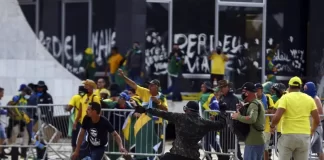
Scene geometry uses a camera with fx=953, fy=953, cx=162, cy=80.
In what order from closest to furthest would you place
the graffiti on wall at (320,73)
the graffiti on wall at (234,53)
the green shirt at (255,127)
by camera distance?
1. the green shirt at (255,127)
2. the graffiti on wall at (234,53)
3. the graffiti on wall at (320,73)

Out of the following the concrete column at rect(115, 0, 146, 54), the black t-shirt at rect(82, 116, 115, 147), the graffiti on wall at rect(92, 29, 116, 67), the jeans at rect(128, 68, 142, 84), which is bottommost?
the black t-shirt at rect(82, 116, 115, 147)

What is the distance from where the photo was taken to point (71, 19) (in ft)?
89.2

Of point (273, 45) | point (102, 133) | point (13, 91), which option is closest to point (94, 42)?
point (13, 91)

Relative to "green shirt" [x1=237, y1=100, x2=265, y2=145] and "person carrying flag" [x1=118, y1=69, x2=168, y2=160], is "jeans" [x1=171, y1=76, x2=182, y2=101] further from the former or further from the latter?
"green shirt" [x1=237, y1=100, x2=265, y2=145]

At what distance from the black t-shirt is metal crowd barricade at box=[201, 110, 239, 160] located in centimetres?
241

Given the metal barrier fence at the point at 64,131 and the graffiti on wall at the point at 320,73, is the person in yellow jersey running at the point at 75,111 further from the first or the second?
the graffiti on wall at the point at 320,73

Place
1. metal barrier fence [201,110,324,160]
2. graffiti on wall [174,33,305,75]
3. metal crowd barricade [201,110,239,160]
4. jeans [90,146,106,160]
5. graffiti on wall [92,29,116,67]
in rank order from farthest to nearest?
graffiti on wall [174,33,305,75] < graffiti on wall [92,29,116,67] < metal crowd barricade [201,110,239,160] < metal barrier fence [201,110,324,160] < jeans [90,146,106,160]

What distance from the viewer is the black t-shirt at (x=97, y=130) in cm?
1555

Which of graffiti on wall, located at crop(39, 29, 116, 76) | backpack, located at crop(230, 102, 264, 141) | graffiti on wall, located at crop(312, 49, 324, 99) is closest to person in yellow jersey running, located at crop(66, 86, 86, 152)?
backpack, located at crop(230, 102, 264, 141)

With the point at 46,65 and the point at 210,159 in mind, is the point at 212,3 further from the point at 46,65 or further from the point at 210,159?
the point at 210,159

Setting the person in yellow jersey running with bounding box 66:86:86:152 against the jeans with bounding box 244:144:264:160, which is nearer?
the jeans with bounding box 244:144:264:160

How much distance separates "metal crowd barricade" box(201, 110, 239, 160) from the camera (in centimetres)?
1731

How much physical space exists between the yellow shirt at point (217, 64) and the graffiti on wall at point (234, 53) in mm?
1217

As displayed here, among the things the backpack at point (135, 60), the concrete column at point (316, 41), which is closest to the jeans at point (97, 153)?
the backpack at point (135, 60)
